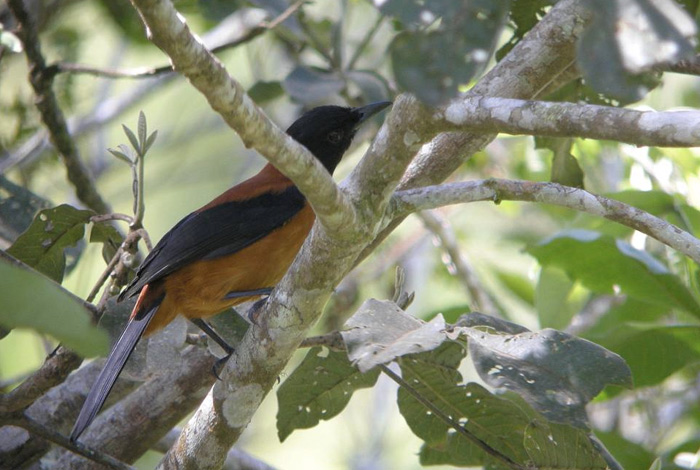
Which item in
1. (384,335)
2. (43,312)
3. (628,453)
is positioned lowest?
(628,453)

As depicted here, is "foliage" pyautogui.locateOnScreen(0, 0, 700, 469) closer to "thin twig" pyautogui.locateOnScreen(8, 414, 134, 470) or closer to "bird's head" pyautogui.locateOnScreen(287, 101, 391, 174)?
"bird's head" pyautogui.locateOnScreen(287, 101, 391, 174)

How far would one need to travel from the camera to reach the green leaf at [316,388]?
312 cm

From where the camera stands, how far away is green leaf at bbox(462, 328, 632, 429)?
220 cm

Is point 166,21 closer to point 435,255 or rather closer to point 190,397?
point 190,397

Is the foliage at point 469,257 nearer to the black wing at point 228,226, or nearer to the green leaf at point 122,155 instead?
the green leaf at point 122,155

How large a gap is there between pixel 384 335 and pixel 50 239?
1.69m

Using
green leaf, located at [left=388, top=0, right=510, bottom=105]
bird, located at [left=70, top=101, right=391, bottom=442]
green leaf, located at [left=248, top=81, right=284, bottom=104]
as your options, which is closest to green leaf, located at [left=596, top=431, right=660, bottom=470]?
bird, located at [left=70, top=101, right=391, bottom=442]

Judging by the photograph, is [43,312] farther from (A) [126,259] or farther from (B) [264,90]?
(B) [264,90]

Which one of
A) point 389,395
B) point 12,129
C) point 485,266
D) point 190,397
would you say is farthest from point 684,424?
point 12,129

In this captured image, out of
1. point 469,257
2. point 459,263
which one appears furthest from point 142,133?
→ point 469,257

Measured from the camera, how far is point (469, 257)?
22.4 feet

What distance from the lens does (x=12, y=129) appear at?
5.63 meters

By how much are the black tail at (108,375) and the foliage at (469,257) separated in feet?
0.26

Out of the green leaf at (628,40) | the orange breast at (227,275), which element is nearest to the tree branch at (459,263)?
the orange breast at (227,275)
